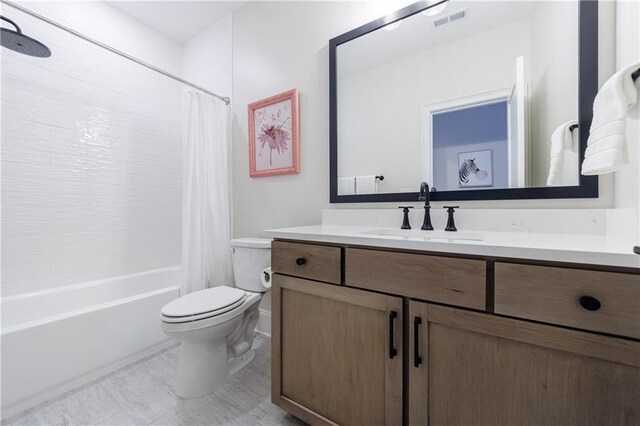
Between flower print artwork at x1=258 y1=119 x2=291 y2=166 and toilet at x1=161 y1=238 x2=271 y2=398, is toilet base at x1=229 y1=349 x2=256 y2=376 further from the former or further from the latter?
flower print artwork at x1=258 y1=119 x2=291 y2=166

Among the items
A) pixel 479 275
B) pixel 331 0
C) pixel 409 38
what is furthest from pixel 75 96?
pixel 479 275

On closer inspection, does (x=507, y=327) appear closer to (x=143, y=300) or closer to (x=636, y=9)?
(x=636, y=9)

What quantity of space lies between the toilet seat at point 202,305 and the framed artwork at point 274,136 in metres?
0.86

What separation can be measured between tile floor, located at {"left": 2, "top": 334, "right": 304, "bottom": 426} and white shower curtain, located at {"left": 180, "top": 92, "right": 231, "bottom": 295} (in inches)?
22.1

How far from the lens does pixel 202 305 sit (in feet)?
4.50

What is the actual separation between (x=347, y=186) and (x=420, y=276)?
2.72 feet

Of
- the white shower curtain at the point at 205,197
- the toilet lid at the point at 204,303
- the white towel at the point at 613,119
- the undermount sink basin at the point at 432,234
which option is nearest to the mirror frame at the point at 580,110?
the undermount sink basin at the point at 432,234

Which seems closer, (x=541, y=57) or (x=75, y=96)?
(x=541, y=57)

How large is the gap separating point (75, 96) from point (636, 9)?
297cm

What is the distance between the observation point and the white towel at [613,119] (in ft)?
2.07

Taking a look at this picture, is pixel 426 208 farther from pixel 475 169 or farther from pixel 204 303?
pixel 204 303

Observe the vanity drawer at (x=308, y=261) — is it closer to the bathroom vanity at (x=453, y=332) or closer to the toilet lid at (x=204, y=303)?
the bathroom vanity at (x=453, y=332)

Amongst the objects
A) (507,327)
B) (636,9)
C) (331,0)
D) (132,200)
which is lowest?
(507,327)

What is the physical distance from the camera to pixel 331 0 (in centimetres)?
160
